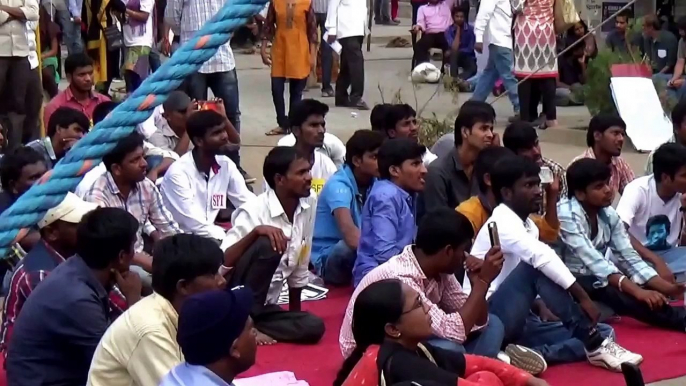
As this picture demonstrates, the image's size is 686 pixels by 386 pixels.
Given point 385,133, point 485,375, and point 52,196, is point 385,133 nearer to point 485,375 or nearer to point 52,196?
point 485,375

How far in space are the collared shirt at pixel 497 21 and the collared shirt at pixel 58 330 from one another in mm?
7320

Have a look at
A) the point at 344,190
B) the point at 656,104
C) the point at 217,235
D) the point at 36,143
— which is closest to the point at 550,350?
the point at 344,190

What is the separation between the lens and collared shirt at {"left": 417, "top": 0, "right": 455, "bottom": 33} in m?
13.8

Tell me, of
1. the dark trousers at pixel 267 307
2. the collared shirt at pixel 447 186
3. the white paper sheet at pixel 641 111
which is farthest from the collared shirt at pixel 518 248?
the white paper sheet at pixel 641 111

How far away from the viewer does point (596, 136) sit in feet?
20.3

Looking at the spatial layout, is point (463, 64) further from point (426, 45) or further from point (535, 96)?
point (535, 96)

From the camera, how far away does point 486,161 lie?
5332 mm

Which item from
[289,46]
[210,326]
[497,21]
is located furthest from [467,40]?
[210,326]

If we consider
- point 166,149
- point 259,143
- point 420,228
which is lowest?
point 259,143

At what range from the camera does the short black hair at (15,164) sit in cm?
529

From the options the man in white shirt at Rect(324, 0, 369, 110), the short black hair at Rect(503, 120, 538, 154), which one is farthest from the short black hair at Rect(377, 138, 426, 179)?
the man in white shirt at Rect(324, 0, 369, 110)

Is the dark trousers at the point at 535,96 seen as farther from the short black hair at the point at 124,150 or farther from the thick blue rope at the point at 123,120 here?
the thick blue rope at the point at 123,120

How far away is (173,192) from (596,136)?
7.30 ft

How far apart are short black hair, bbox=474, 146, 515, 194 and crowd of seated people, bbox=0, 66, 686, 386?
18 millimetres
